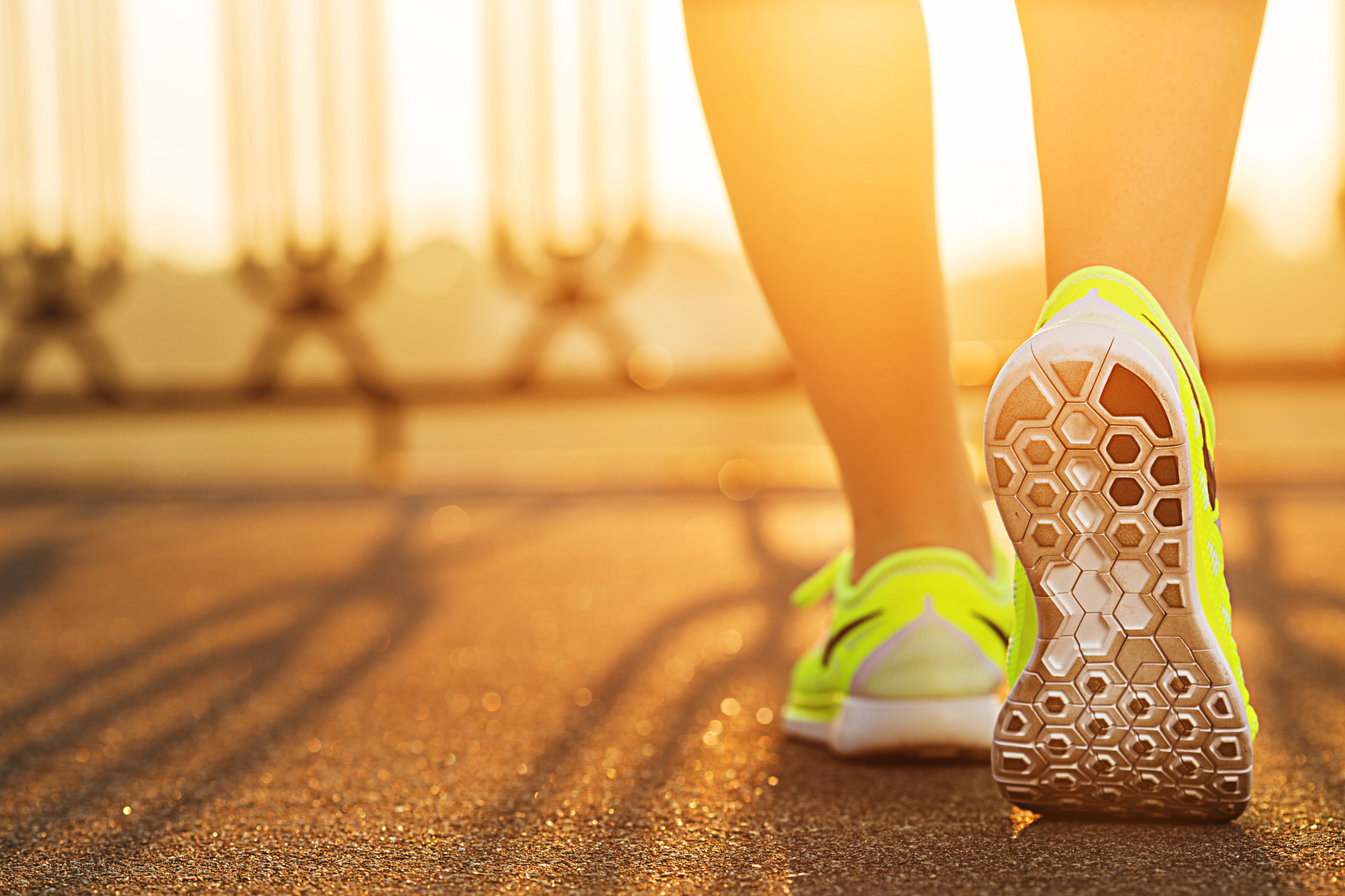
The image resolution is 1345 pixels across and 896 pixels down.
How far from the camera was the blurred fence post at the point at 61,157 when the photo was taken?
3.83 meters

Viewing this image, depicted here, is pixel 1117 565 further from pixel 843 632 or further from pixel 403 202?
pixel 403 202

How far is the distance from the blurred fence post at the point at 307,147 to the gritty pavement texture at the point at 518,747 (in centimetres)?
217

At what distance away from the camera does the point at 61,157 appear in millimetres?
4070

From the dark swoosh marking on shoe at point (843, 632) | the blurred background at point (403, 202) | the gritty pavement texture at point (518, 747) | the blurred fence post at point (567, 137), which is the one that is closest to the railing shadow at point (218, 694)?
the gritty pavement texture at point (518, 747)

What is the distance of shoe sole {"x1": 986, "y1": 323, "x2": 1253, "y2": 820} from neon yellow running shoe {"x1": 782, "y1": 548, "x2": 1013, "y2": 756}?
0.49 ft

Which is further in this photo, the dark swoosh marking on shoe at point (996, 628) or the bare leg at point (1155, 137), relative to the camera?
the dark swoosh marking on shoe at point (996, 628)

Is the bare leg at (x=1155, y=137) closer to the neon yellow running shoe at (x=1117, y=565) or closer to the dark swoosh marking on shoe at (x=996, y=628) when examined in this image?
the neon yellow running shoe at (x=1117, y=565)

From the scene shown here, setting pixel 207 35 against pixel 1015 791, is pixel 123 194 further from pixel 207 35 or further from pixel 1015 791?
pixel 1015 791

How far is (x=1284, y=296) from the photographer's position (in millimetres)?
8469

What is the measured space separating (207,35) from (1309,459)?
340 cm

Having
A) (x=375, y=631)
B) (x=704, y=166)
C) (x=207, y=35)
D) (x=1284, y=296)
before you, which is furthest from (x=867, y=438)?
(x=1284, y=296)

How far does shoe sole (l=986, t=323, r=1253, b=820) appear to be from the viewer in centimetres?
53

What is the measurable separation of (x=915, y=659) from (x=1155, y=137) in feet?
1.07

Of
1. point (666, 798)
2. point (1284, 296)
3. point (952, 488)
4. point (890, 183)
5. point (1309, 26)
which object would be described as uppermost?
point (1309, 26)
